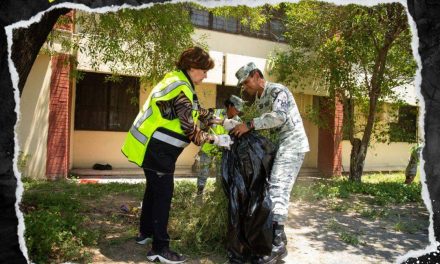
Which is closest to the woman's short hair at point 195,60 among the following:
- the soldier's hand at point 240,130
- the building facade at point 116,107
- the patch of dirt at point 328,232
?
the soldier's hand at point 240,130

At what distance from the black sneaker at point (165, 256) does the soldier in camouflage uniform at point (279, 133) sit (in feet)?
2.11

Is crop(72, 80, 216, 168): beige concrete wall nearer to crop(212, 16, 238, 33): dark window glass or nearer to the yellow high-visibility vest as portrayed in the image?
crop(212, 16, 238, 33): dark window glass

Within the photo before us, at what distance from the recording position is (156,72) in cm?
647

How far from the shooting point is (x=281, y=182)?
11.3ft

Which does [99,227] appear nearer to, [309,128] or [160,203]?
[160,203]

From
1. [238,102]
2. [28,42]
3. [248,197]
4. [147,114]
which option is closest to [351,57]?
[238,102]

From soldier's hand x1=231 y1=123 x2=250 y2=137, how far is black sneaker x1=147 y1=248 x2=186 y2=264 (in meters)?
1.12

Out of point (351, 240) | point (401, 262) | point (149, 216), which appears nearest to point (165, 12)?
point (149, 216)

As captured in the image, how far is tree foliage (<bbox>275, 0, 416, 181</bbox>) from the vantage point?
726 cm

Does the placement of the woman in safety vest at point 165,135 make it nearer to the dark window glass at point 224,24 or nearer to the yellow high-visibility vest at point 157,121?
the yellow high-visibility vest at point 157,121

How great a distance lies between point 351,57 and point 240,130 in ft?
18.6

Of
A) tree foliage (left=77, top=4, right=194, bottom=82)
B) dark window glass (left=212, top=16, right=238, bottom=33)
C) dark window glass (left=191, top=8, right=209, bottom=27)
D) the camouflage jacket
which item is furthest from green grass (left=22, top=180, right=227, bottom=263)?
dark window glass (left=212, top=16, right=238, bottom=33)

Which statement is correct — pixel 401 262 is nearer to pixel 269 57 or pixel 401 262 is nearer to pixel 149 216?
pixel 149 216

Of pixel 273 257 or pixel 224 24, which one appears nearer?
pixel 273 257
